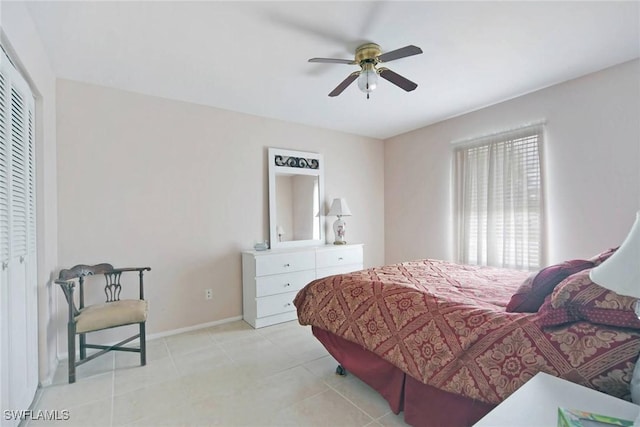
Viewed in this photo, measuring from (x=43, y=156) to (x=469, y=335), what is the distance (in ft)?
9.78

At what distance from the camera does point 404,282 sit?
6.84ft

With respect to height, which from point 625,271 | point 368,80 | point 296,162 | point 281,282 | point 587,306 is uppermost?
point 368,80

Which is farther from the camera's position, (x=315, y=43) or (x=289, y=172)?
(x=289, y=172)

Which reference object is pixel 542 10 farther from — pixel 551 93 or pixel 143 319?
pixel 143 319

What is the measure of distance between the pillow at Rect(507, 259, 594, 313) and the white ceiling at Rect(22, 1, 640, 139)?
5.16 ft

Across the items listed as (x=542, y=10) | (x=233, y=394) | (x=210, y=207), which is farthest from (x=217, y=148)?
(x=542, y=10)

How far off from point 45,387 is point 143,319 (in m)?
0.70

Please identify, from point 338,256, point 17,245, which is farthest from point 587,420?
point 338,256

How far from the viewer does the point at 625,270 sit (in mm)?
780

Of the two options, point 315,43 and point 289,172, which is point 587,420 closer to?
point 315,43

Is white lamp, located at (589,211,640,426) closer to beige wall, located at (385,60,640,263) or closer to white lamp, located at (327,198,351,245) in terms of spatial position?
beige wall, located at (385,60,640,263)

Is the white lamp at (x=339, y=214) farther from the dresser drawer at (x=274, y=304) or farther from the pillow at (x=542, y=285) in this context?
the pillow at (x=542, y=285)

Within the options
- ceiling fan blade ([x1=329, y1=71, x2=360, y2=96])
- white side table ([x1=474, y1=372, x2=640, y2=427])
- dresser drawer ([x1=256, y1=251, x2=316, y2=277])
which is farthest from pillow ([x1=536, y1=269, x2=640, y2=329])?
dresser drawer ([x1=256, y1=251, x2=316, y2=277])

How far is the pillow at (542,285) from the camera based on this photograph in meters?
1.40
